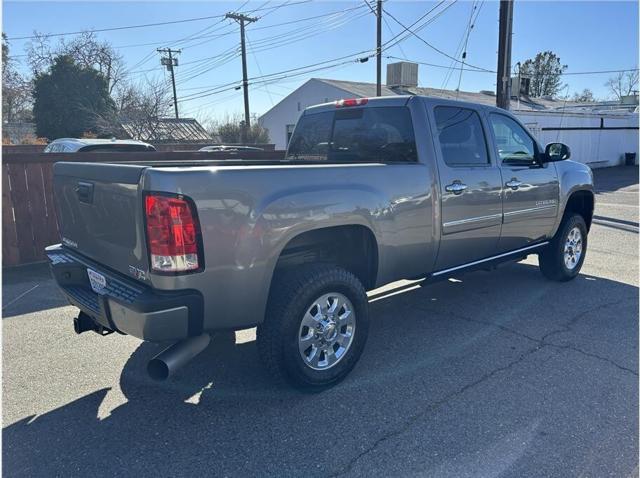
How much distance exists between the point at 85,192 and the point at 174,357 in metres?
1.26

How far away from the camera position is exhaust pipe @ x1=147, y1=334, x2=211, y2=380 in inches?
111

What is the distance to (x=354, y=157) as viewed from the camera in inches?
174

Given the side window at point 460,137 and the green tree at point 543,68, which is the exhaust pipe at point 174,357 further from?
the green tree at point 543,68

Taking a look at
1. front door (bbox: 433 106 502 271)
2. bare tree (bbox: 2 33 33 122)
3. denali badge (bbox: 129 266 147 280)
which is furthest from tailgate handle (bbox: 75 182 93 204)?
bare tree (bbox: 2 33 33 122)

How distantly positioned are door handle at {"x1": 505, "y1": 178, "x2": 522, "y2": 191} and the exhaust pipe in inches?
128

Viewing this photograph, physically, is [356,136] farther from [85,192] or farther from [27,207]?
[27,207]

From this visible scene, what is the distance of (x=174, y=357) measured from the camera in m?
2.86

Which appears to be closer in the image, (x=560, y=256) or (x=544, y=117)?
(x=560, y=256)

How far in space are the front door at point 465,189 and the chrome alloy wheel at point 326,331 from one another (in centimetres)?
115

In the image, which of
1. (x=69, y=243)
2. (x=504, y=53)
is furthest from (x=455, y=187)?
(x=504, y=53)

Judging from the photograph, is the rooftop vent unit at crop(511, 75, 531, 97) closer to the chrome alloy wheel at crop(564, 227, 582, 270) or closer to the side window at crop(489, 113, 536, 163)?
the chrome alloy wheel at crop(564, 227, 582, 270)

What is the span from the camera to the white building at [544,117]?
22984 millimetres

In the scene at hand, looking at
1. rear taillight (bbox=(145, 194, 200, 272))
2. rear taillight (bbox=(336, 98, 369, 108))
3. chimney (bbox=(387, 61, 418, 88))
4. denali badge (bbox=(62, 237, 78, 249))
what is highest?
chimney (bbox=(387, 61, 418, 88))

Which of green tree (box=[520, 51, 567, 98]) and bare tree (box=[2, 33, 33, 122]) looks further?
green tree (box=[520, 51, 567, 98])
